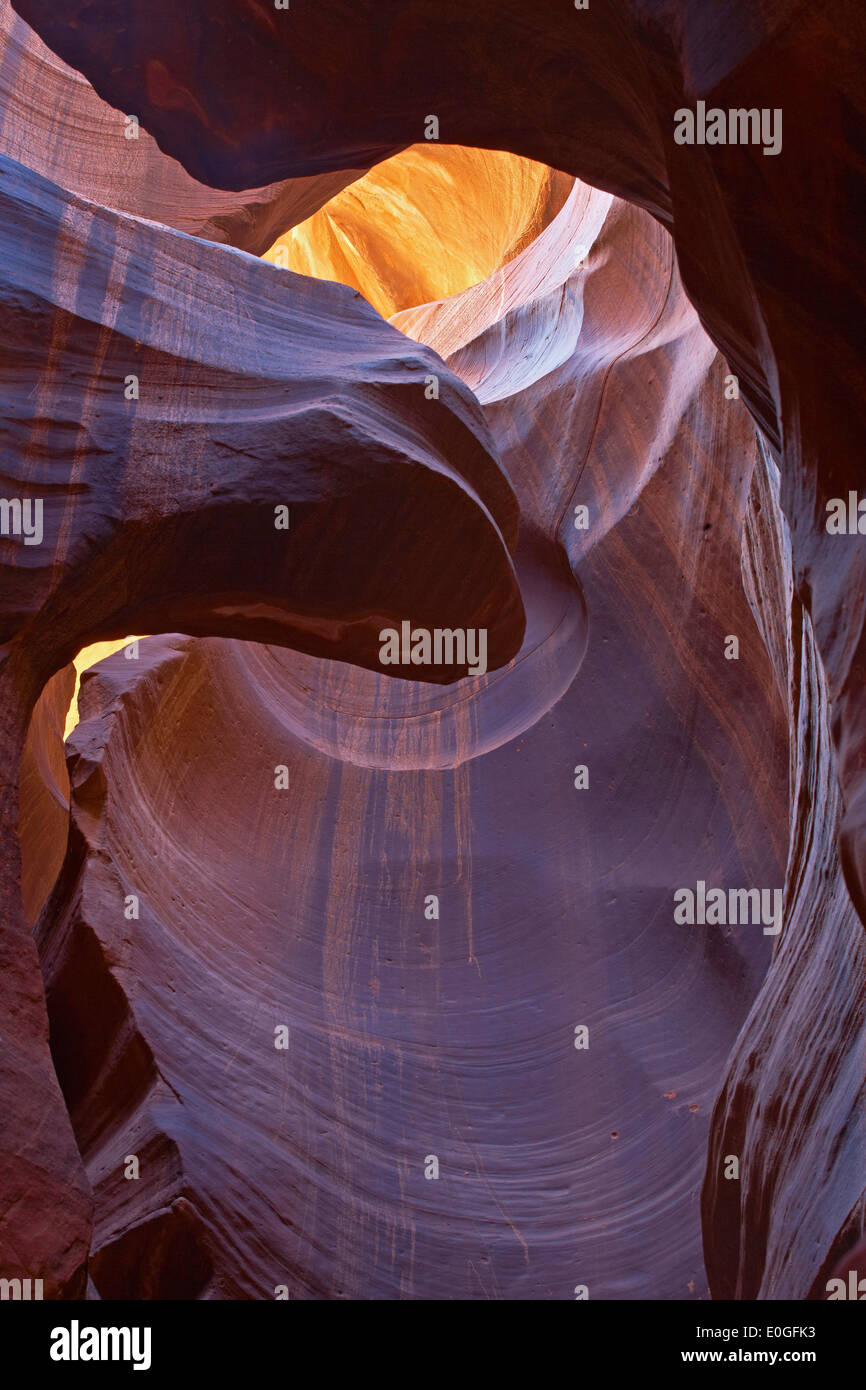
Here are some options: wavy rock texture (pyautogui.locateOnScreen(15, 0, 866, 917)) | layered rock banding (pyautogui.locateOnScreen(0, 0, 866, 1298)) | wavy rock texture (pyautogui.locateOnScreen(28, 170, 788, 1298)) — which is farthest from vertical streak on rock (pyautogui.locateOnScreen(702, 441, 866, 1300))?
wavy rock texture (pyautogui.locateOnScreen(28, 170, 788, 1298))

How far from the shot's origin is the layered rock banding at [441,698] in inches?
204

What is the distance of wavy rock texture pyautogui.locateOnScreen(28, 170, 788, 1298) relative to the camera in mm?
7953

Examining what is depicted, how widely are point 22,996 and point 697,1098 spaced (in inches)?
213

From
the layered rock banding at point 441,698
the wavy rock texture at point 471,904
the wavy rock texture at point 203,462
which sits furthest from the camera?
the wavy rock texture at point 471,904

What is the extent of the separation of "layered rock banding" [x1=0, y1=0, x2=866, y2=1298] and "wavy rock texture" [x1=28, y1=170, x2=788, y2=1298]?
3 centimetres

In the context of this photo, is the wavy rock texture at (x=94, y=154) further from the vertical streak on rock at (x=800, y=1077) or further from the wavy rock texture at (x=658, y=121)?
the vertical streak on rock at (x=800, y=1077)

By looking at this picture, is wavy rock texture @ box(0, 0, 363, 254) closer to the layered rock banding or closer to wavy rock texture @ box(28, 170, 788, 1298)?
the layered rock banding

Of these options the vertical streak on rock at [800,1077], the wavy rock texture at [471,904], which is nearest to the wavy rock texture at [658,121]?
the vertical streak on rock at [800,1077]

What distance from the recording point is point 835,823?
5.69 metres

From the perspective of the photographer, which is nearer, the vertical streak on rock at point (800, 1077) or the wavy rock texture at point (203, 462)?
the vertical streak on rock at point (800, 1077)

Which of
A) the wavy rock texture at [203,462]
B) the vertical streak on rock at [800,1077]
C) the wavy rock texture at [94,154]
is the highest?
the wavy rock texture at [94,154]

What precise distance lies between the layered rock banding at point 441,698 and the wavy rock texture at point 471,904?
3cm

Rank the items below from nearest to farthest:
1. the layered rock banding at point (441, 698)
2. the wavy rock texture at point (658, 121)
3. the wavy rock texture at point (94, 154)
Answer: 1. the wavy rock texture at point (658, 121)
2. the layered rock banding at point (441, 698)
3. the wavy rock texture at point (94, 154)

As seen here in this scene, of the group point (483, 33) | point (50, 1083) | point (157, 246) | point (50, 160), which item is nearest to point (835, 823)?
point (50, 1083)
